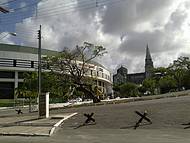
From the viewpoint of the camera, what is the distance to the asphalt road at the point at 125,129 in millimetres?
15500

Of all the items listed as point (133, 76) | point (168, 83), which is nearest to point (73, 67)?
point (168, 83)

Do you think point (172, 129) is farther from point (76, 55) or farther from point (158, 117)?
point (76, 55)

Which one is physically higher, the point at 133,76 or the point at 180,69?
the point at 133,76

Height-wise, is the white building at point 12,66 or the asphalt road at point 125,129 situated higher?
the white building at point 12,66

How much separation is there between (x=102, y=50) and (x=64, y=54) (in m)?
4.72

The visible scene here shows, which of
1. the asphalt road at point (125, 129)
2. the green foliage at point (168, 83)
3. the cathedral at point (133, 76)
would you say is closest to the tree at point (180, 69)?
the green foliage at point (168, 83)

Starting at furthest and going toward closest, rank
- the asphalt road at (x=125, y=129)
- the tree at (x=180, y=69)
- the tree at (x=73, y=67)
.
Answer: the tree at (x=180, y=69) → the tree at (x=73, y=67) → the asphalt road at (x=125, y=129)

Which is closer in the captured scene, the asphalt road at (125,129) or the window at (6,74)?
the asphalt road at (125,129)

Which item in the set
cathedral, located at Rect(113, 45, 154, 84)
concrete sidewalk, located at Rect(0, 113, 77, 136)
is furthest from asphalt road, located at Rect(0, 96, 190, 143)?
cathedral, located at Rect(113, 45, 154, 84)

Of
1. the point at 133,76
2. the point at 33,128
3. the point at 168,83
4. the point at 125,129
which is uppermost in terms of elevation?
the point at 133,76

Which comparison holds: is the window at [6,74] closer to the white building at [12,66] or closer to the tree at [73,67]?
the white building at [12,66]

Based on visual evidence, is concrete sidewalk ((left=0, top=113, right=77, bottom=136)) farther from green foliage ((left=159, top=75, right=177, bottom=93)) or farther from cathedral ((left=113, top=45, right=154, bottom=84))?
cathedral ((left=113, top=45, right=154, bottom=84))

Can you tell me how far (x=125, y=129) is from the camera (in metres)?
19.5

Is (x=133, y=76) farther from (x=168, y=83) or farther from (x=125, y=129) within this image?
(x=125, y=129)
